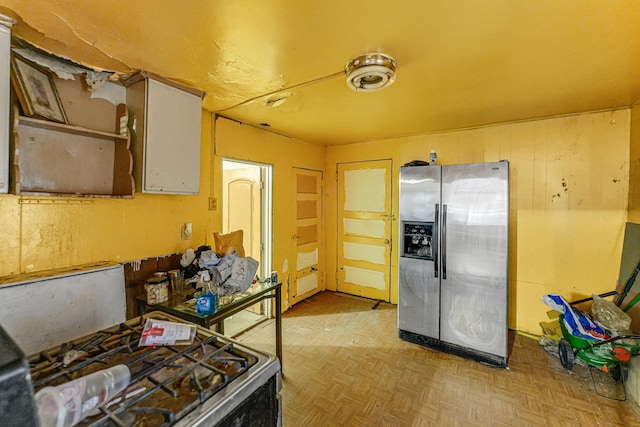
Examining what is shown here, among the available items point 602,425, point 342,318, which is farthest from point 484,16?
point 342,318

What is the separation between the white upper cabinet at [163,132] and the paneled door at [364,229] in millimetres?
2497

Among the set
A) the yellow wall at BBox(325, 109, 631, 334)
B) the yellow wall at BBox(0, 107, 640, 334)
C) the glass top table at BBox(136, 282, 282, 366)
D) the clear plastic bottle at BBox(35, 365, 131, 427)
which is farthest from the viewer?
the yellow wall at BBox(325, 109, 631, 334)

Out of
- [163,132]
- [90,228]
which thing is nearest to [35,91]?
[163,132]

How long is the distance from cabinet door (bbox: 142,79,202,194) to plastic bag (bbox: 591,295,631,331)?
3559 millimetres

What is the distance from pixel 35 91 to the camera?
1463 millimetres

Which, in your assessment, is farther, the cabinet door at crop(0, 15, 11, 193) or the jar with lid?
the jar with lid

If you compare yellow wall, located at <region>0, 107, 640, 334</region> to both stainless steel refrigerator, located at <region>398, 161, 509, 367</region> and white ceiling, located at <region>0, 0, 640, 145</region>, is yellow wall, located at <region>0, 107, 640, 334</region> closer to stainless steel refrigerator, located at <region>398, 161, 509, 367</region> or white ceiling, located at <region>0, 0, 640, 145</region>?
white ceiling, located at <region>0, 0, 640, 145</region>

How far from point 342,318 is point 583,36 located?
320 centimetres

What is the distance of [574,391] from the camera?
2133mm

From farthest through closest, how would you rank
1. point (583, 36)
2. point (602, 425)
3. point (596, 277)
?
1. point (596, 277)
2. point (602, 425)
3. point (583, 36)

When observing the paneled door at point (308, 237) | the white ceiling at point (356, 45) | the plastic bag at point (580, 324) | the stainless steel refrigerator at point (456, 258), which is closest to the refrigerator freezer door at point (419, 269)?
the stainless steel refrigerator at point (456, 258)

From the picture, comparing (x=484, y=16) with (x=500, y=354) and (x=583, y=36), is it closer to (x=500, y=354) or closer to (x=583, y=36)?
(x=583, y=36)

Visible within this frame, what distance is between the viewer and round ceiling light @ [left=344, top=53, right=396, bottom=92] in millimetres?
1615

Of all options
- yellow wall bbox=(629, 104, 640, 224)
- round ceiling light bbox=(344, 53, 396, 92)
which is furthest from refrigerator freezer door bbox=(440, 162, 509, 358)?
round ceiling light bbox=(344, 53, 396, 92)
